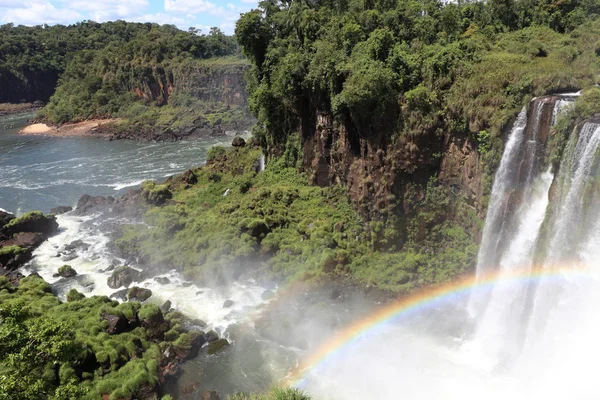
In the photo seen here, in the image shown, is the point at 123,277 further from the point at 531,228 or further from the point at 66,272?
the point at 531,228

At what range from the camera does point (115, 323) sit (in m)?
24.2

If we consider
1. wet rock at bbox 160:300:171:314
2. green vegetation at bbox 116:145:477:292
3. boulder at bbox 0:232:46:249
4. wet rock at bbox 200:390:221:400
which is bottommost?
wet rock at bbox 200:390:221:400

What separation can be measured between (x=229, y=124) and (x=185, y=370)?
6174cm

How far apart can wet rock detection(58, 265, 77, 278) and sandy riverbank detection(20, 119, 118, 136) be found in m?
59.0

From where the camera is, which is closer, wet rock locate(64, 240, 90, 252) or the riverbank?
wet rock locate(64, 240, 90, 252)

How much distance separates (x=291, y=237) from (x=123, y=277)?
12.3 m

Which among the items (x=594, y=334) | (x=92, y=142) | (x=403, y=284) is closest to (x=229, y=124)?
(x=92, y=142)

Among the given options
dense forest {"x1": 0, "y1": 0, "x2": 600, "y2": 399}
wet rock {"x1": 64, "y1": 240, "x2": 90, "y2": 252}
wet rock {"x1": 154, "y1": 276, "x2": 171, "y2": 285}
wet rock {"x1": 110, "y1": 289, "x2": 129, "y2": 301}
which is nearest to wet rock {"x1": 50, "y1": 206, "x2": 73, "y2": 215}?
dense forest {"x1": 0, "y1": 0, "x2": 600, "y2": 399}

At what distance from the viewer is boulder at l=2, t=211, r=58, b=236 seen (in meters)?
39.0

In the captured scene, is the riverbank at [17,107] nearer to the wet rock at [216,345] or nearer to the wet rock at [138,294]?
the wet rock at [138,294]

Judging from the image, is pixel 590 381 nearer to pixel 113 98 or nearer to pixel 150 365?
pixel 150 365

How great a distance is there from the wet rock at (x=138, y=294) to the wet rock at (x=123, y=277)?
1854mm

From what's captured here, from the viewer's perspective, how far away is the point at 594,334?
17.5 m

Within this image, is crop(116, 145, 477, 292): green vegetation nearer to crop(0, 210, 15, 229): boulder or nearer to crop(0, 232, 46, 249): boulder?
crop(0, 232, 46, 249): boulder
